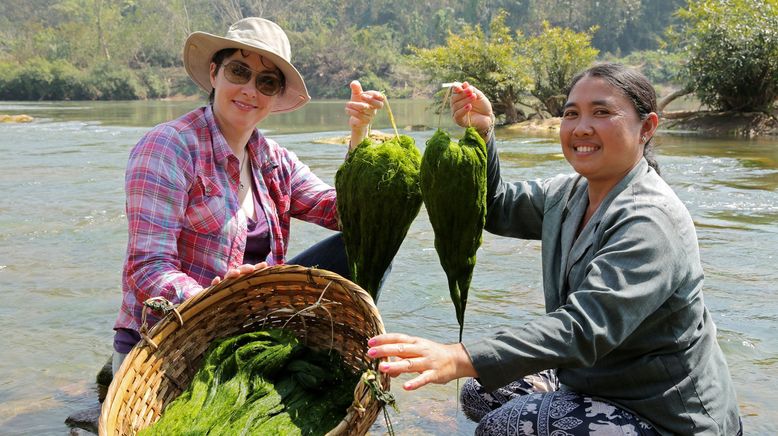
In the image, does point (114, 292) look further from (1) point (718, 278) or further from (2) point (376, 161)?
(1) point (718, 278)

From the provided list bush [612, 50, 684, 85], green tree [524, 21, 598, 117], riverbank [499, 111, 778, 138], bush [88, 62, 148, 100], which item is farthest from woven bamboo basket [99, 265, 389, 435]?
bush [88, 62, 148, 100]

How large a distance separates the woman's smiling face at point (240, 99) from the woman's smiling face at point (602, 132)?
1.38 m

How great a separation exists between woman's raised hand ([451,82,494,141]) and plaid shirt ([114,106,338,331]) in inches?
41.9

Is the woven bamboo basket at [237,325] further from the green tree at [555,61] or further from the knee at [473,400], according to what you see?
the green tree at [555,61]

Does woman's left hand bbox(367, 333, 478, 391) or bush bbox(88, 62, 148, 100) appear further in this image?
bush bbox(88, 62, 148, 100)

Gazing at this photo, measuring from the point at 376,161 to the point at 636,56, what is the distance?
276 feet

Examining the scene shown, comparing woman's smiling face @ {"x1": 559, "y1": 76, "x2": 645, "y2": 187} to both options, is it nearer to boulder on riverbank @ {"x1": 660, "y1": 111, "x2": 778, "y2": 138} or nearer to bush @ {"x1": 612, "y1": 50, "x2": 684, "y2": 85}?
boulder on riverbank @ {"x1": 660, "y1": 111, "x2": 778, "y2": 138}

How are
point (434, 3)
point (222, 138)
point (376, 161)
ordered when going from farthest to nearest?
point (434, 3) < point (222, 138) < point (376, 161)

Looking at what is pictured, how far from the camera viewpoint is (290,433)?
2.69 meters

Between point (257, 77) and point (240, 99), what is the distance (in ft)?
0.41

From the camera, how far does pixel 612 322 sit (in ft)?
7.55

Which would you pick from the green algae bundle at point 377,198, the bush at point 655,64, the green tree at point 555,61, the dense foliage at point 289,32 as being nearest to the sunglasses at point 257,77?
the green algae bundle at point 377,198

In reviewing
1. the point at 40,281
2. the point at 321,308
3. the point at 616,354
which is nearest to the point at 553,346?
the point at 616,354

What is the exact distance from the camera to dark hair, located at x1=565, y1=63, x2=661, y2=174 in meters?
2.59
